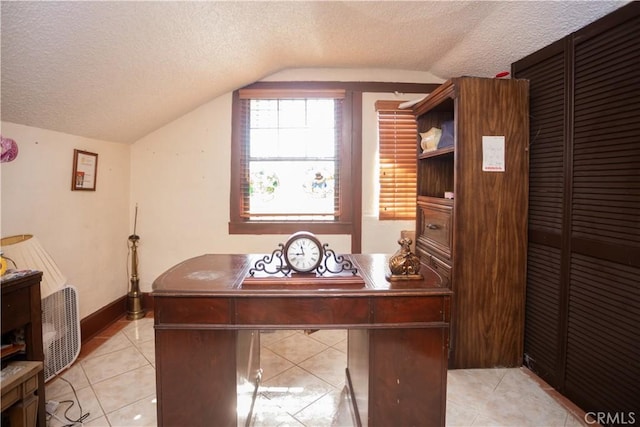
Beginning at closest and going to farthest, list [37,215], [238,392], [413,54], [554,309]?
1. [238,392]
2. [554,309]
3. [37,215]
4. [413,54]

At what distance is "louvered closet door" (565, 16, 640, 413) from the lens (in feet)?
5.28

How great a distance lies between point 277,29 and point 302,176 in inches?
52.2

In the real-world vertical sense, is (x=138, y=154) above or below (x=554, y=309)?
above

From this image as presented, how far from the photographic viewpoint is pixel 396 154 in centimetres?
320

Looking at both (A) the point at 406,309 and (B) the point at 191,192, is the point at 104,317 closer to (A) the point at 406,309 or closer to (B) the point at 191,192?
(B) the point at 191,192

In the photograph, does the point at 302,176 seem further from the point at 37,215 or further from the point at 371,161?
the point at 37,215

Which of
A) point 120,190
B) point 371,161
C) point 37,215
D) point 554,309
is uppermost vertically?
point 371,161

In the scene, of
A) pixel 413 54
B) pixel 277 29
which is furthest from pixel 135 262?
pixel 413 54

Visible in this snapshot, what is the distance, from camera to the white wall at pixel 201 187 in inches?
126

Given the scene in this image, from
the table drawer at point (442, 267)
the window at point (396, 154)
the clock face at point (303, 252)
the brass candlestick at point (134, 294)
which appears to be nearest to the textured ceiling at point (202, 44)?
the window at point (396, 154)

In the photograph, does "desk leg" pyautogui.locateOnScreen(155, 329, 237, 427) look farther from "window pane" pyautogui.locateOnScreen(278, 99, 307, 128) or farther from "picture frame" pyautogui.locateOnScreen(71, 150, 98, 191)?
"window pane" pyautogui.locateOnScreen(278, 99, 307, 128)

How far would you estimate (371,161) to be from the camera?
3.21 m

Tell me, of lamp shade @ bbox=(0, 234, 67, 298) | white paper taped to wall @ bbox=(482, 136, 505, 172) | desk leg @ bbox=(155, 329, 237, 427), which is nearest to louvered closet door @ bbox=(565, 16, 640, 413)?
white paper taped to wall @ bbox=(482, 136, 505, 172)

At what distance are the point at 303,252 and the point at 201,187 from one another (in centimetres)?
213
